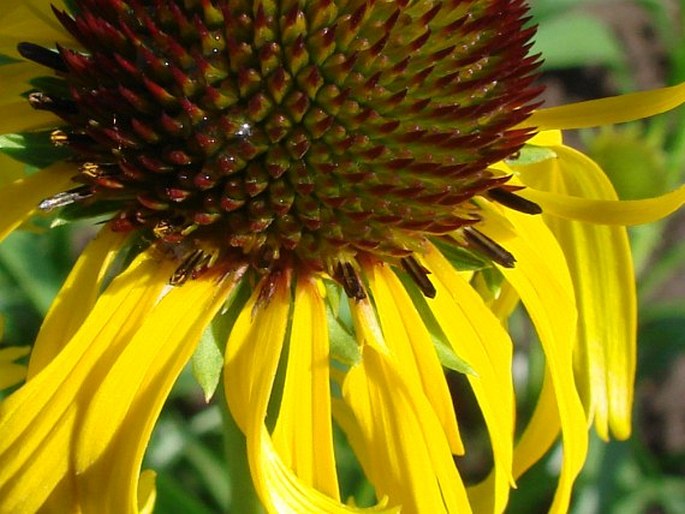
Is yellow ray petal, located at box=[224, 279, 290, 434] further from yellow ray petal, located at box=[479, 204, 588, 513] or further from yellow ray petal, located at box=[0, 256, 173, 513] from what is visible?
yellow ray petal, located at box=[479, 204, 588, 513]

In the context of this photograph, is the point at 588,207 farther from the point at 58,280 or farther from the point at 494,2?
the point at 58,280

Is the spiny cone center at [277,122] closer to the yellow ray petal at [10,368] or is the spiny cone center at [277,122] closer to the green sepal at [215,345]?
the green sepal at [215,345]

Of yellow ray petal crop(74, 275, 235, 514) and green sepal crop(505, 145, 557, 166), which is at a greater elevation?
yellow ray petal crop(74, 275, 235, 514)

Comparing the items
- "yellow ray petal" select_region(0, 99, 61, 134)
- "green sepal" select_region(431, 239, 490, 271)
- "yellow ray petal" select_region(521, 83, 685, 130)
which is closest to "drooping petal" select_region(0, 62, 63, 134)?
"yellow ray petal" select_region(0, 99, 61, 134)

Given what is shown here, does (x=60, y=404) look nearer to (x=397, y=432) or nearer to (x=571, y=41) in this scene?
(x=397, y=432)

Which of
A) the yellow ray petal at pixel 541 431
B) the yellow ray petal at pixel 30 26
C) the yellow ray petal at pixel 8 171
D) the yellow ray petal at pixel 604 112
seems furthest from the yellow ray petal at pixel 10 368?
the yellow ray petal at pixel 604 112

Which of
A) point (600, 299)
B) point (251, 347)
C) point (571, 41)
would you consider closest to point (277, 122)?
point (251, 347)
